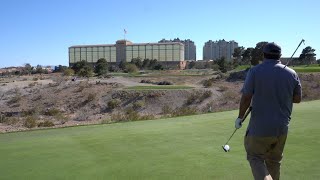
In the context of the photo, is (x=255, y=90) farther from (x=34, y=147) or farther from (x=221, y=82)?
(x=221, y=82)

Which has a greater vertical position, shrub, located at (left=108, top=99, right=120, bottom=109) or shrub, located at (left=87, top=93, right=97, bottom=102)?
shrub, located at (left=87, top=93, right=97, bottom=102)

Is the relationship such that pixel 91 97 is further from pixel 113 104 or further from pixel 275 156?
pixel 275 156

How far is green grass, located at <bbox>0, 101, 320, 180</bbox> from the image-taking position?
8102 millimetres

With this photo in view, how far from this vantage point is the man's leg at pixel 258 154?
5688 mm

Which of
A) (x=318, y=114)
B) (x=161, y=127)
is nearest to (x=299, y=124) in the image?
(x=318, y=114)

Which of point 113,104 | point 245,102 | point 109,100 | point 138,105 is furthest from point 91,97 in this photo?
point 245,102

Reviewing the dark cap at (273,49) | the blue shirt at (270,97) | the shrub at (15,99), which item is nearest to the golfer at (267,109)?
the blue shirt at (270,97)

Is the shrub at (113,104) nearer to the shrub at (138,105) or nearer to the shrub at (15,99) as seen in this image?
the shrub at (138,105)

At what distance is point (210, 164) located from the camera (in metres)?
8.61

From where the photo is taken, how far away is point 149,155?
9633 millimetres

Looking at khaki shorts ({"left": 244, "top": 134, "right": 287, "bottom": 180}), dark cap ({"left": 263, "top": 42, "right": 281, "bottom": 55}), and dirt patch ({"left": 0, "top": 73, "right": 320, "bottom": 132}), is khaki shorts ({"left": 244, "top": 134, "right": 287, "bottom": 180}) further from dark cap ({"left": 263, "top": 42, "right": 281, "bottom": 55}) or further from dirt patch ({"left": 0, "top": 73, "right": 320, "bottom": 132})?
dirt patch ({"left": 0, "top": 73, "right": 320, "bottom": 132})

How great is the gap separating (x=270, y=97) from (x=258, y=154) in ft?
2.38

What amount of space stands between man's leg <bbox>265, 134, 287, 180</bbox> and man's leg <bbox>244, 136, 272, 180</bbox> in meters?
0.13

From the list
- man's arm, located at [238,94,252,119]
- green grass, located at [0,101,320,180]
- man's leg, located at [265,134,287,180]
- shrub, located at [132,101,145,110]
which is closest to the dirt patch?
shrub, located at [132,101,145,110]
